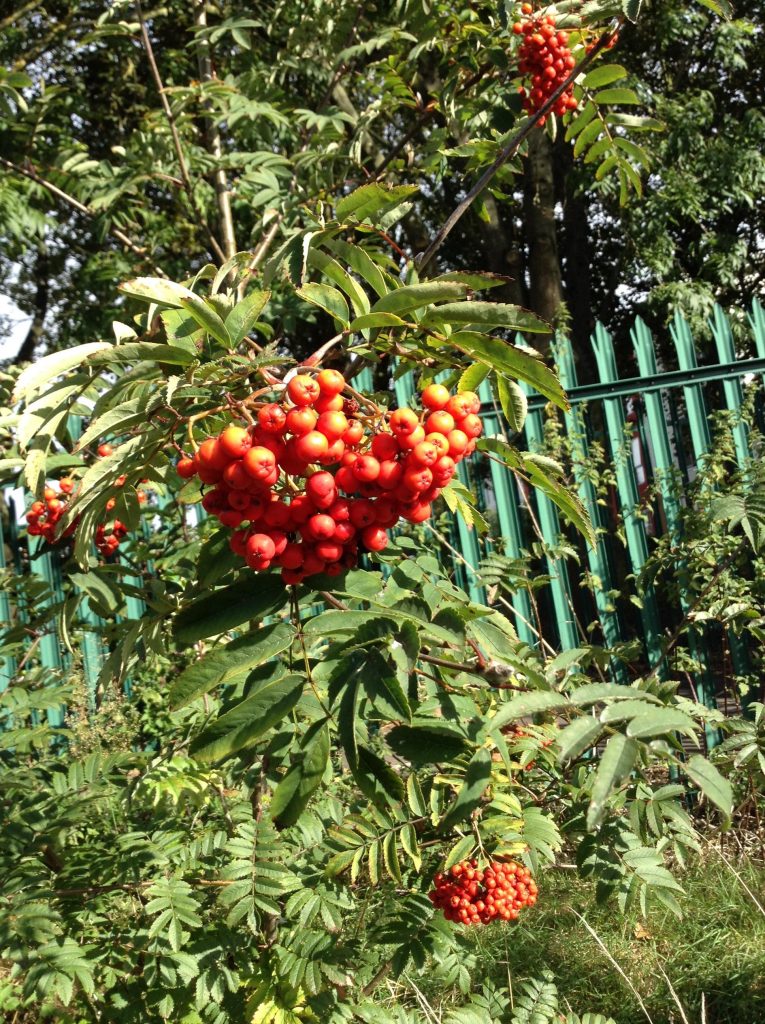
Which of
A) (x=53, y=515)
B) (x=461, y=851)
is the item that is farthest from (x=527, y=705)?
(x=53, y=515)

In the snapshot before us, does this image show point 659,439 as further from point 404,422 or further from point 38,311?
point 38,311

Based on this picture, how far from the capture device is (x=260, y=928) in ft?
6.91

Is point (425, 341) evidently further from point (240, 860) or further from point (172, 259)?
point (172, 259)

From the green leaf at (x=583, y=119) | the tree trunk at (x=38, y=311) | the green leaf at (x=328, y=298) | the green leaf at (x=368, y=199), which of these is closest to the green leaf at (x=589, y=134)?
the green leaf at (x=583, y=119)

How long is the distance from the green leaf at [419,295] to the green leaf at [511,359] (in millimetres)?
89

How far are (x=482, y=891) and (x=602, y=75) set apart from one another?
81.6 inches

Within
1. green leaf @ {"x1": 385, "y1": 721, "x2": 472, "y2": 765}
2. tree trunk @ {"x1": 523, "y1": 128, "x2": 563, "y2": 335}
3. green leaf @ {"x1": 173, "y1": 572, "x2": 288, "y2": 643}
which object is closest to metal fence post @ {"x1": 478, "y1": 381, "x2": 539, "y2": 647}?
green leaf @ {"x1": 385, "y1": 721, "x2": 472, "y2": 765}

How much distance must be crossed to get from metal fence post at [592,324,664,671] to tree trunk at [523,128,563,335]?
3227mm

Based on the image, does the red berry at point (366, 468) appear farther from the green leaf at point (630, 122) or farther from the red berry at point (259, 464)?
the green leaf at point (630, 122)

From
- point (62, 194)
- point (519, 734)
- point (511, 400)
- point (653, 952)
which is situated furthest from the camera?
point (62, 194)

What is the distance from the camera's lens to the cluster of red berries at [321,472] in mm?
1101

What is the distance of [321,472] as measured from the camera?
1126 millimetres

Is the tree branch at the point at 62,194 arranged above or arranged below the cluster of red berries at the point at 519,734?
above

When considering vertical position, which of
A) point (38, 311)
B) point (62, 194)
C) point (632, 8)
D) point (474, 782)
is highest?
point (38, 311)
